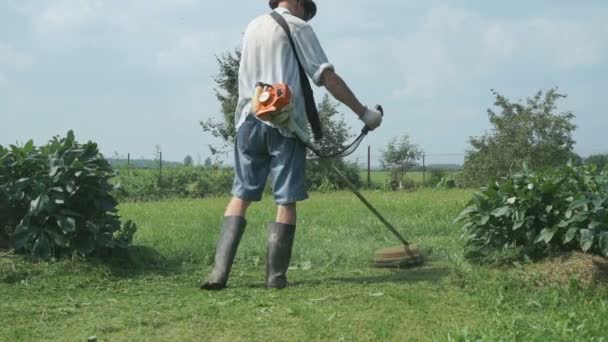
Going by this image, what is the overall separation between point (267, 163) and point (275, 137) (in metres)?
0.24

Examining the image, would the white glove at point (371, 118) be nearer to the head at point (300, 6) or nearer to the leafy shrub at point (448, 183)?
the head at point (300, 6)

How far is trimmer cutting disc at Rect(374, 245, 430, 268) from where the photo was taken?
17.5 feet

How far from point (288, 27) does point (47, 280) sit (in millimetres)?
2237

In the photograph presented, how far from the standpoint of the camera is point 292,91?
4621mm

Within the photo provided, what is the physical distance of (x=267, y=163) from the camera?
4.85 m

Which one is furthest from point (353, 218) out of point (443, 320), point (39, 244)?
point (443, 320)

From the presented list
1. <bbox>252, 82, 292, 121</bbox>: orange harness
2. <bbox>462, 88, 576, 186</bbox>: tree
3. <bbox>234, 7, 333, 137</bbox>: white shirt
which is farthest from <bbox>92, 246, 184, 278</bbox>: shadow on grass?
<bbox>462, 88, 576, 186</bbox>: tree

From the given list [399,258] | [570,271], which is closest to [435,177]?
[399,258]

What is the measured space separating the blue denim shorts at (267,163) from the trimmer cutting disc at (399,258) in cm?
107

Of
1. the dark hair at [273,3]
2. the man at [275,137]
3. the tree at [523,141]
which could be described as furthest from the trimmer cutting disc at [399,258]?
the tree at [523,141]

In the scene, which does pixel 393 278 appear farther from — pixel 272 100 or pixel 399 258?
pixel 272 100

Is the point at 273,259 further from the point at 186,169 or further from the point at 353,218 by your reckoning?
the point at 186,169

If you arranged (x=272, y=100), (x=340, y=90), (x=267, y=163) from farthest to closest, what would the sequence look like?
(x=267, y=163) → (x=340, y=90) → (x=272, y=100)

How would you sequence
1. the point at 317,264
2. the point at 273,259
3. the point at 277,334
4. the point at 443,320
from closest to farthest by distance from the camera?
the point at 277,334 → the point at 443,320 → the point at 273,259 → the point at 317,264
